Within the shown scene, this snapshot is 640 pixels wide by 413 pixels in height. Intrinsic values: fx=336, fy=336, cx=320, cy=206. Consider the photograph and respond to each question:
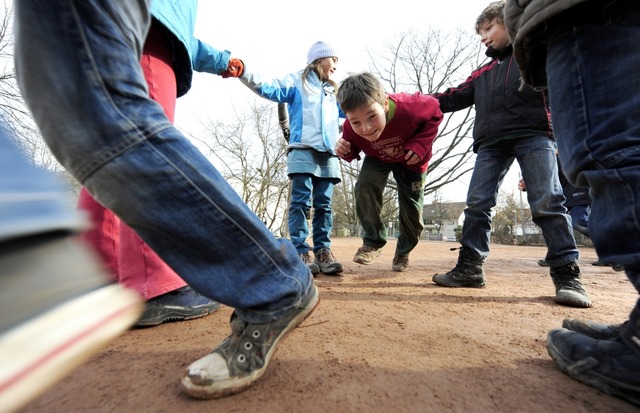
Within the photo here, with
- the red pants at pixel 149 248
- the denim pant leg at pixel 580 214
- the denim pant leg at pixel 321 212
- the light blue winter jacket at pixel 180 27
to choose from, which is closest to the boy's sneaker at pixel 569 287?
the denim pant leg at pixel 321 212

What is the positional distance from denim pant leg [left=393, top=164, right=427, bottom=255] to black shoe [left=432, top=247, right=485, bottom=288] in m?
0.66

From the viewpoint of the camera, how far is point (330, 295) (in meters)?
1.88

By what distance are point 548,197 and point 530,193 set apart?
133 mm

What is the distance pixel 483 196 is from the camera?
7.29 ft

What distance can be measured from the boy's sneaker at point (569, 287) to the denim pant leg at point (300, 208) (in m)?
1.75

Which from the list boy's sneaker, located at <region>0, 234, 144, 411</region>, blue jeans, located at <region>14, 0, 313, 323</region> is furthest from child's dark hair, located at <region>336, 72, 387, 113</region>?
boy's sneaker, located at <region>0, 234, 144, 411</region>

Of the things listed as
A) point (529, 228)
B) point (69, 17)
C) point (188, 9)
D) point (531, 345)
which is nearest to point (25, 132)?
point (188, 9)

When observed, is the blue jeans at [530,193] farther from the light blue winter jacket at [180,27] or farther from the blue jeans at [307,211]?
the light blue winter jacket at [180,27]

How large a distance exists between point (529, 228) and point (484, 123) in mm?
34162

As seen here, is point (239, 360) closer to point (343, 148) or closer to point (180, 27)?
point (180, 27)

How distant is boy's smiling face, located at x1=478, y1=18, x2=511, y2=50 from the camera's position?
2.23 meters

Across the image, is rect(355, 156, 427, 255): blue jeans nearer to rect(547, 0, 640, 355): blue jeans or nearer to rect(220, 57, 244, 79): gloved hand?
rect(220, 57, 244, 79): gloved hand

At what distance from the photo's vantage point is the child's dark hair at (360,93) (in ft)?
7.14

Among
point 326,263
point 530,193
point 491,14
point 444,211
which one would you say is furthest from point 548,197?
point 444,211
